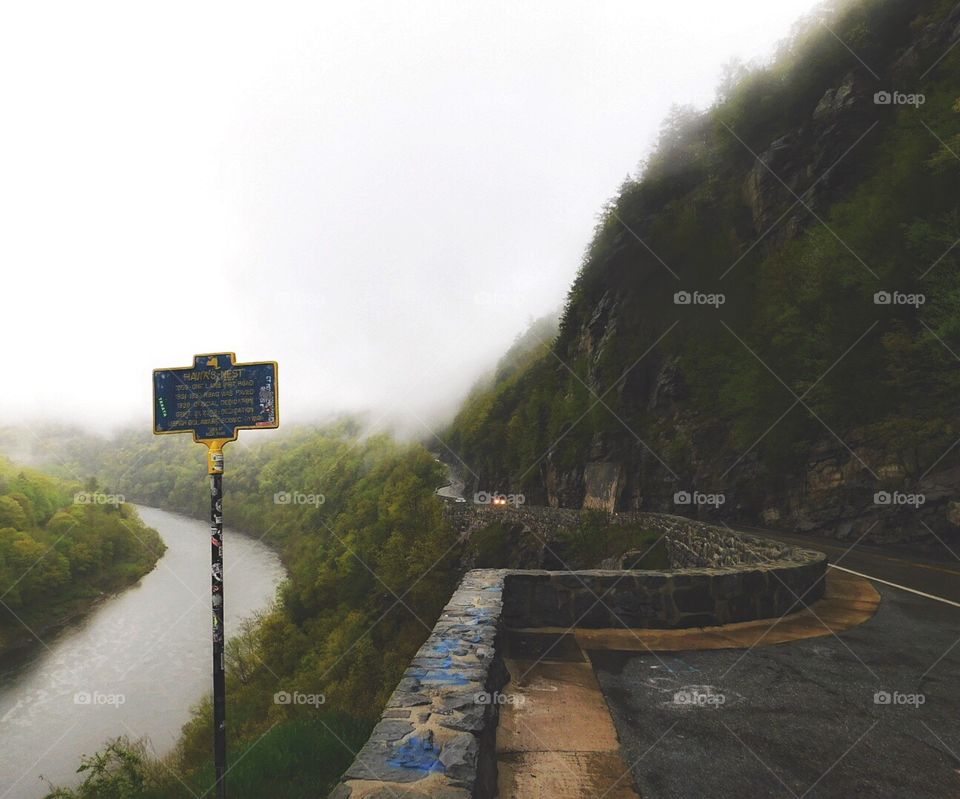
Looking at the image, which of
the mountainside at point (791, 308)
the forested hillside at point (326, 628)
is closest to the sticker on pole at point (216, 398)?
the forested hillside at point (326, 628)

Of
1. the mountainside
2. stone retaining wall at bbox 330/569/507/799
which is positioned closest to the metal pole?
stone retaining wall at bbox 330/569/507/799

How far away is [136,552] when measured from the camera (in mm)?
65312

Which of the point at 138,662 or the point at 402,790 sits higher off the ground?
the point at 402,790

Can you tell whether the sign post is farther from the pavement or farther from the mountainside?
the mountainside

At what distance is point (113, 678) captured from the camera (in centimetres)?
3562

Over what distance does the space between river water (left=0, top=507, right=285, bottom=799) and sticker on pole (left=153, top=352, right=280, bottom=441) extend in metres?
29.2

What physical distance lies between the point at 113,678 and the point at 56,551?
84.7 ft

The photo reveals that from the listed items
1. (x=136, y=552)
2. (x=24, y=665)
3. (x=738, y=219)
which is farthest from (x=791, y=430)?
(x=136, y=552)

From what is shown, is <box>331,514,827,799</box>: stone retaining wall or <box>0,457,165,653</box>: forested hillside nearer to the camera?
<box>331,514,827,799</box>: stone retaining wall

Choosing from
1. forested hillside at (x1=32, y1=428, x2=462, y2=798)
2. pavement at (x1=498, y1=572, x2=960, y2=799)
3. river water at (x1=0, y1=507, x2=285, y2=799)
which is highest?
pavement at (x1=498, y1=572, x2=960, y2=799)

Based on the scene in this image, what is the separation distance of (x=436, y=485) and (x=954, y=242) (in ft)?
159

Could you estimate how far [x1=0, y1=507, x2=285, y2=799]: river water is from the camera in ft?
89.1

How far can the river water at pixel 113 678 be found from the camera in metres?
27.2

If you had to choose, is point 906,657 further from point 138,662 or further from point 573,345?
point 138,662
